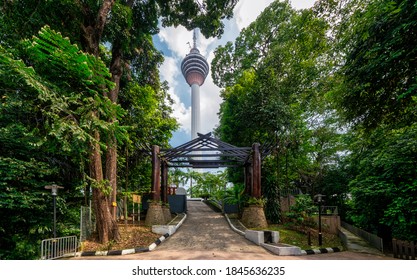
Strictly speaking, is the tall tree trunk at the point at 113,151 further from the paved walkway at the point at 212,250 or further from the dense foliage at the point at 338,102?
the dense foliage at the point at 338,102

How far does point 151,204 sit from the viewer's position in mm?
10133

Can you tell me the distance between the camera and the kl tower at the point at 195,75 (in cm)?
6362

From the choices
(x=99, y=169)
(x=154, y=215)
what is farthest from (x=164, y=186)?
(x=99, y=169)

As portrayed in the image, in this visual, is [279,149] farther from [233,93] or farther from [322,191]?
[322,191]

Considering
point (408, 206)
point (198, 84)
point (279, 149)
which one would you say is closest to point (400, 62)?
point (408, 206)

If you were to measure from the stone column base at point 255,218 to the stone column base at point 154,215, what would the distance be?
4.31 meters

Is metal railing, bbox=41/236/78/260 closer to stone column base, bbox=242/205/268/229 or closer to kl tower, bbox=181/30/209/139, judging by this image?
stone column base, bbox=242/205/268/229

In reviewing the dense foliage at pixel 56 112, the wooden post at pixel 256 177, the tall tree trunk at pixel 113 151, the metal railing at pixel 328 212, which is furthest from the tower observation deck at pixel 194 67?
the metal railing at pixel 328 212

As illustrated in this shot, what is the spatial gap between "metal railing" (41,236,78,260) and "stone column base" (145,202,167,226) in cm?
383

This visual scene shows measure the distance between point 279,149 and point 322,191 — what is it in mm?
7282

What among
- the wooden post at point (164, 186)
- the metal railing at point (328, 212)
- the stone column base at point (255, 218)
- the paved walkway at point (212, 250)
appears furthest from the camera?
the wooden post at point (164, 186)

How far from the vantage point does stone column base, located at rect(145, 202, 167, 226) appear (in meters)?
9.82

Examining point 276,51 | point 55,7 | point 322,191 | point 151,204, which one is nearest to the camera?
point 55,7

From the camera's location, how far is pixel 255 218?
9.87 meters
